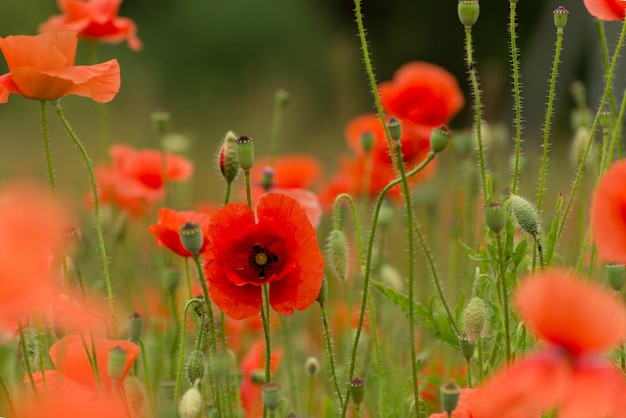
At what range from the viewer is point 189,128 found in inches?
291

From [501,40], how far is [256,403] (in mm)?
6979

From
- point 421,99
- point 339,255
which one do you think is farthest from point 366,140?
point 339,255

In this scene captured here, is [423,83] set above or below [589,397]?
above

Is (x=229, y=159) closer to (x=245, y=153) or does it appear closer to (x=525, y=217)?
(x=245, y=153)

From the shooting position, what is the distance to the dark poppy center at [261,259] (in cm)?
104

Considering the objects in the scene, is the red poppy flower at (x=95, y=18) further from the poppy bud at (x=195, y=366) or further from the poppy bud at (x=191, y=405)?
the poppy bud at (x=191, y=405)

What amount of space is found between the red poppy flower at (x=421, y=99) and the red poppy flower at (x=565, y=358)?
45.1 inches

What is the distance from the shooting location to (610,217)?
2.46ft

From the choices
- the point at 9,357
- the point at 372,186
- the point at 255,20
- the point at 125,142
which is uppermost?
the point at 255,20

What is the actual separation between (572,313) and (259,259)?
48 centimetres

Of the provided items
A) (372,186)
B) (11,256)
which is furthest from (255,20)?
(11,256)

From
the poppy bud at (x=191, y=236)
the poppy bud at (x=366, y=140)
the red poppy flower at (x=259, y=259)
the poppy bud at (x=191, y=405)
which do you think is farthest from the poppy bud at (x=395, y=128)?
the poppy bud at (x=366, y=140)

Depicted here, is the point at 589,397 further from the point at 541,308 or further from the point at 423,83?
the point at 423,83

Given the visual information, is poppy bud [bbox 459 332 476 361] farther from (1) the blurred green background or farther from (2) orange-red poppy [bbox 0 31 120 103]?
(1) the blurred green background
